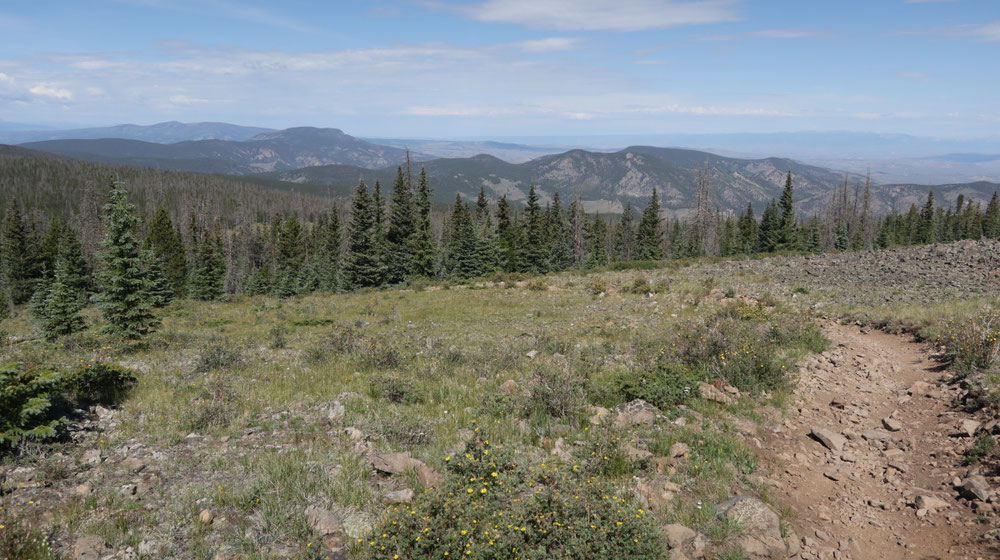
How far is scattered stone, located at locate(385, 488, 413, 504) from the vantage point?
616 centimetres

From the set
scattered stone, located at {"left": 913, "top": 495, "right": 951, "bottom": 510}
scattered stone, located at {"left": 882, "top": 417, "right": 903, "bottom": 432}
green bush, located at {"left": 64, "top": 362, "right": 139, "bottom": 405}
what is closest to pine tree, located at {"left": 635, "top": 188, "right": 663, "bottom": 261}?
scattered stone, located at {"left": 882, "top": 417, "right": 903, "bottom": 432}

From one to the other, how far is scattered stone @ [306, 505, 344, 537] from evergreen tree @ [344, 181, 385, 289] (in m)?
42.8

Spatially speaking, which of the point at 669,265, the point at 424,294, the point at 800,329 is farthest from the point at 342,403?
the point at 669,265

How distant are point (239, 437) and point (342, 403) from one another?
207cm

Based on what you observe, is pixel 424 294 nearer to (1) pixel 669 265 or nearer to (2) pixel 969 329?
(1) pixel 669 265

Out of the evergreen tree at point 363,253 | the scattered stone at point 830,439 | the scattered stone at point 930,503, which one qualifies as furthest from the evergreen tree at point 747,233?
the scattered stone at point 930,503

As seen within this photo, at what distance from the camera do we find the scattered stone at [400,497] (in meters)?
6.16

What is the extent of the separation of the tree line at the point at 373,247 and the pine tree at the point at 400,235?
4.9 inches

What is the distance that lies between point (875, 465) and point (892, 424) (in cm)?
169

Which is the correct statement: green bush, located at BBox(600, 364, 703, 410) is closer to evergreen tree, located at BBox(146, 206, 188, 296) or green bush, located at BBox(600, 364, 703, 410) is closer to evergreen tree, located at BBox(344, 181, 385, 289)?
evergreen tree, located at BBox(344, 181, 385, 289)

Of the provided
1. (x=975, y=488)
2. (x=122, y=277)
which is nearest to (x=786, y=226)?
(x=975, y=488)

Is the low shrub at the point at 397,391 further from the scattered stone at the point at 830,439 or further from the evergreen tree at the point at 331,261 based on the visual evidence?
the evergreen tree at the point at 331,261

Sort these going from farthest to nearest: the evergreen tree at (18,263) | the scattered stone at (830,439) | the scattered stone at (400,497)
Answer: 1. the evergreen tree at (18,263)
2. the scattered stone at (830,439)
3. the scattered stone at (400,497)

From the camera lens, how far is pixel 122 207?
18.8 meters
